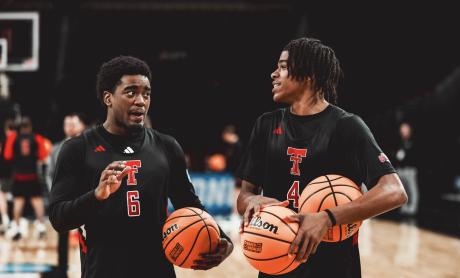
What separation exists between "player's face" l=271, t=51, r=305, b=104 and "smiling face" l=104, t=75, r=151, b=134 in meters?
0.58

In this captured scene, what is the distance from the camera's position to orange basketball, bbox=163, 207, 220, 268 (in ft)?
8.44

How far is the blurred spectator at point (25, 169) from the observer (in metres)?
9.12

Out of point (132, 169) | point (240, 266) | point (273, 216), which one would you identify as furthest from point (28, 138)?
point (273, 216)

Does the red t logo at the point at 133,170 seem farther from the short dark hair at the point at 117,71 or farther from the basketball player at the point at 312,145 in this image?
the basketball player at the point at 312,145

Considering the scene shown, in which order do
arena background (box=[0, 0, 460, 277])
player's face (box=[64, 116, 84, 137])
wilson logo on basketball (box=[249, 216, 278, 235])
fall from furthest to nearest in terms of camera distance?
1. arena background (box=[0, 0, 460, 277])
2. player's face (box=[64, 116, 84, 137])
3. wilson logo on basketball (box=[249, 216, 278, 235])

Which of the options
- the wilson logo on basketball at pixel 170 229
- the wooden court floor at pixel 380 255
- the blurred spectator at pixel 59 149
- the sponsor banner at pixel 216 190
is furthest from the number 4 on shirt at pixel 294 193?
the sponsor banner at pixel 216 190

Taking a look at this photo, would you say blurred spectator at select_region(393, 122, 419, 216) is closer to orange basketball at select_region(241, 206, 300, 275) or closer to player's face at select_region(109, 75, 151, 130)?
player's face at select_region(109, 75, 151, 130)

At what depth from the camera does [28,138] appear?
927cm

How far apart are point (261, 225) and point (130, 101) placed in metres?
0.82

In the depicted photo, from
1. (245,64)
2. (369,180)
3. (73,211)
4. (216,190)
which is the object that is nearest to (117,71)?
(73,211)

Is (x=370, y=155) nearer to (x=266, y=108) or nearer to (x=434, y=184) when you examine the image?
(x=434, y=184)

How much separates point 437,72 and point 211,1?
19.7 feet

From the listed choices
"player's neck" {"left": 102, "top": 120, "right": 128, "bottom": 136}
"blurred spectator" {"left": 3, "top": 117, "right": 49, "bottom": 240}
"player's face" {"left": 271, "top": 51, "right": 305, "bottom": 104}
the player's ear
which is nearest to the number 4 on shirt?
"player's face" {"left": 271, "top": 51, "right": 305, "bottom": 104}

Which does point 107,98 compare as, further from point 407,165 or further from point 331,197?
point 407,165
